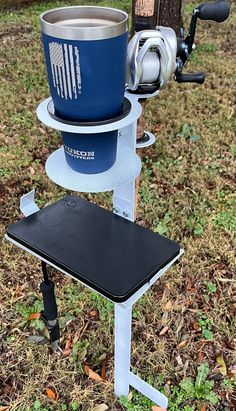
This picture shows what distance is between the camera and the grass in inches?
73.1

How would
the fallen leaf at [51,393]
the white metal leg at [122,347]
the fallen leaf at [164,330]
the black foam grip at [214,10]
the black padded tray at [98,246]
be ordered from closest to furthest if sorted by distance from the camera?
the black foam grip at [214,10] < the black padded tray at [98,246] < the white metal leg at [122,347] < the fallen leaf at [51,393] < the fallen leaf at [164,330]

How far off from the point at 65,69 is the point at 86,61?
0.17 ft

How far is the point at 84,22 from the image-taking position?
3.24 feet

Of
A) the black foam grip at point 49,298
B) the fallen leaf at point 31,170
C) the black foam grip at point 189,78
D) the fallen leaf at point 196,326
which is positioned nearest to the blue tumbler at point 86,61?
the black foam grip at point 189,78

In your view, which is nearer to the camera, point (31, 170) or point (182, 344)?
point (182, 344)

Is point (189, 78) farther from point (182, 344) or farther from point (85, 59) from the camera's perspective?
point (182, 344)

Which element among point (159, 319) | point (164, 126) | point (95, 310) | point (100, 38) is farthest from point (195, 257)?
point (100, 38)

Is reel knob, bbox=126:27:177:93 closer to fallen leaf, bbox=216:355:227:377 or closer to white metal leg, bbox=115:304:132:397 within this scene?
white metal leg, bbox=115:304:132:397

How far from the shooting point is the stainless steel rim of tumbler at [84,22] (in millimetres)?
894

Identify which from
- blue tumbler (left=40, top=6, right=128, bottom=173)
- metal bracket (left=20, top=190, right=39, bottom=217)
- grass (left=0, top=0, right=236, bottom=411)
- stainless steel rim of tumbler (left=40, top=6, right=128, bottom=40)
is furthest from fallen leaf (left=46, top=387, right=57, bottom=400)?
stainless steel rim of tumbler (left=40, top=6, right=128, bottom=40)

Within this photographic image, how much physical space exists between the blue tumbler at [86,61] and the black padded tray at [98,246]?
451 millimetres

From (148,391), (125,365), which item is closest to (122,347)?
(125,365)

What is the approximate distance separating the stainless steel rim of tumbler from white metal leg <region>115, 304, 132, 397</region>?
819 millimetres

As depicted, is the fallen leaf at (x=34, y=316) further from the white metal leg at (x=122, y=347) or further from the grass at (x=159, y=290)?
the white metal leg at (x=122, y=347)
